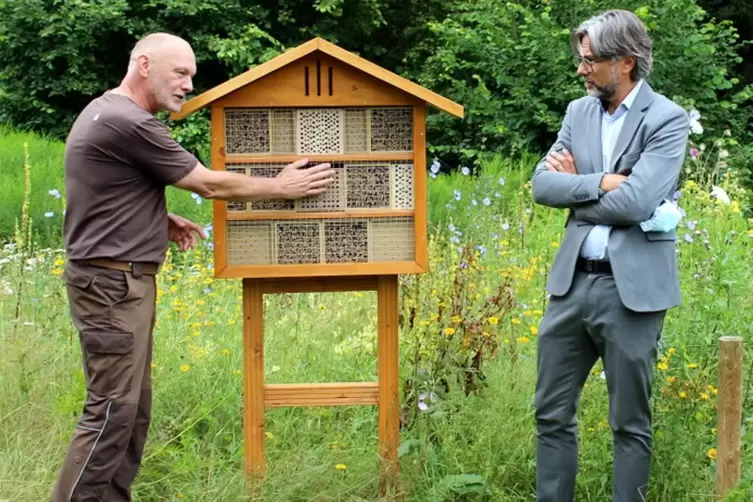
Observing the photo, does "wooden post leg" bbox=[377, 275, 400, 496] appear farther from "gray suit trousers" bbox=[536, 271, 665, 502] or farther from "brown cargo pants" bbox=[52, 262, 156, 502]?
"brown cargo pants" bbox=[52, 262, 156, 502]

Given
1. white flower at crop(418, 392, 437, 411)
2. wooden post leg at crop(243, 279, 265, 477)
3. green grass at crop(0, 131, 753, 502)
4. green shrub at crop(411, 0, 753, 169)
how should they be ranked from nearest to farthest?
1. wooden post leg at crop(243, 279, 265, 477)
2. green grass at crop(0, 131, 753, 502)
3. white flower at crop(418, 392, 437, 411)
4. green shrub at crop(411, 0, 753, 169)

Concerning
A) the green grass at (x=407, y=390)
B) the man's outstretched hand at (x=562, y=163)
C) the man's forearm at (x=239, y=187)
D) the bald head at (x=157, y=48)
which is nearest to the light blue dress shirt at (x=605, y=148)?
the man's outstretched hand at (x=562, y=163)

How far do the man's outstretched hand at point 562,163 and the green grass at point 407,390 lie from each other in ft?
3.73

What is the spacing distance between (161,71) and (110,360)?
1.12 m

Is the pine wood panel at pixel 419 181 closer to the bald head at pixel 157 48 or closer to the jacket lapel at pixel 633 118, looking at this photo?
the jacket lapel at pixel 633 118

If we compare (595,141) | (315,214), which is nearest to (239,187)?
(315,214)

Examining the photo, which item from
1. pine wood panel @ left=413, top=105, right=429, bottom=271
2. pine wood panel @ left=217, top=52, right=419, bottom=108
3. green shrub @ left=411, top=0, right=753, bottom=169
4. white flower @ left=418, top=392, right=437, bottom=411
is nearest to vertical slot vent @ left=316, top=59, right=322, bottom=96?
pine wood panel @ left=217, top=52, right=419, bottom=108

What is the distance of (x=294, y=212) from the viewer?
3877 mm

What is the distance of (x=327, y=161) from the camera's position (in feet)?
12.7

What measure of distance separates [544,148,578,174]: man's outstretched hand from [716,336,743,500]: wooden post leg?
2.80 ft

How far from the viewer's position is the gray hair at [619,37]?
354cm

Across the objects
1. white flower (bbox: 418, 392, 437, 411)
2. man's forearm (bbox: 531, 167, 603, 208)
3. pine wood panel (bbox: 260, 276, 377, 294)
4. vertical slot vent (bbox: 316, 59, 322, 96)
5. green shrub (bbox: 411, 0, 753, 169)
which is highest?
green shrub (bbox: 411, 0, 753, 169)

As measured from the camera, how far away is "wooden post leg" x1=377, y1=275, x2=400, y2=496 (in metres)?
4.08

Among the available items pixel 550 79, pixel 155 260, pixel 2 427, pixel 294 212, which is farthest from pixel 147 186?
pixel 550 79
